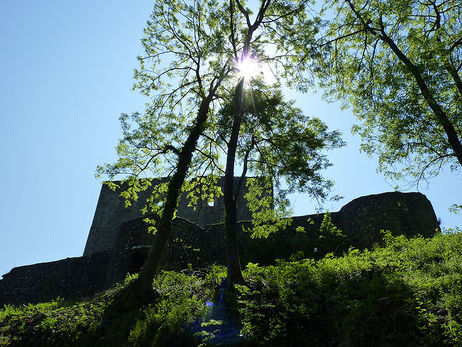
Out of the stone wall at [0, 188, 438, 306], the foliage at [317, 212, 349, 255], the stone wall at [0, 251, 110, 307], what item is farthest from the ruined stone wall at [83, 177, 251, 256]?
the foliage at [317, 212, 349, 255]

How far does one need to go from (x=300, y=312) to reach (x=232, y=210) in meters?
3.23

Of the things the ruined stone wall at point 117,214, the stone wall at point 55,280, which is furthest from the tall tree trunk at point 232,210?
the ruined stone wall at point 117,214

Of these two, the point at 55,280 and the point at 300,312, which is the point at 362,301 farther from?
the point at 55,280

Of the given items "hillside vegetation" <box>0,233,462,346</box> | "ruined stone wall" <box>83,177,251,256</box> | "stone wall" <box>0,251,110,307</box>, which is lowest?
"hillside vegetation" <box>0,233,462,346</box>

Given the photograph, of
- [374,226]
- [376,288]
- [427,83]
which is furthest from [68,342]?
[374,226]

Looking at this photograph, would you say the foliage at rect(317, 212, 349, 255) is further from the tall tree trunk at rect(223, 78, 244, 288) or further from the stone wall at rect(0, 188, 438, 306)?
the tall tree trunk at rect(223, 78, 244, 288)

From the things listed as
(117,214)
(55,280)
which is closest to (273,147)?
(55,280)

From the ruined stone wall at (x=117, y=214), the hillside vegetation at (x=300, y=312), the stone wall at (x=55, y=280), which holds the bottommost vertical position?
the hillside vegetation at (x=300, y=312)

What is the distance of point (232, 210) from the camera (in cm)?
836

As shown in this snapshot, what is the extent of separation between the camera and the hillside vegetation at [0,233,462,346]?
4801 mm

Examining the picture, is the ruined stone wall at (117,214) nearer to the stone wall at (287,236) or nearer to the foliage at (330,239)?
the stone wall at (287,236)

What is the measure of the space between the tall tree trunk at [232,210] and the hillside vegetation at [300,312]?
464mm

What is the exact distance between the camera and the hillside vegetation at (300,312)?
4.80 meters

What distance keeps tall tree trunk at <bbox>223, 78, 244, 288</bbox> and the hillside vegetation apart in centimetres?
46
